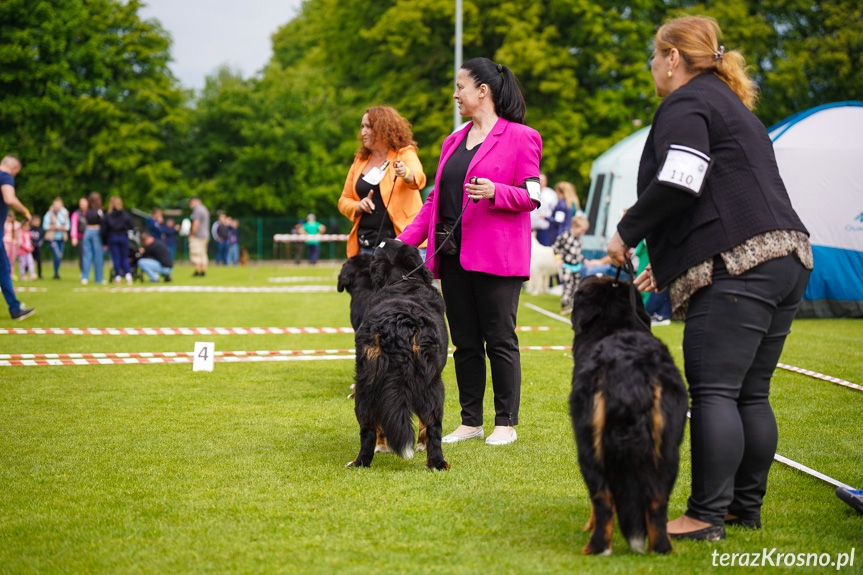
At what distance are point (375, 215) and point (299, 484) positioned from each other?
2.60 m

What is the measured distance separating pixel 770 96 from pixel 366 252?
27062mm

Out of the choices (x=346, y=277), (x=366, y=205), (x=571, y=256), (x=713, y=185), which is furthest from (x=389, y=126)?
(x=571, y=256)

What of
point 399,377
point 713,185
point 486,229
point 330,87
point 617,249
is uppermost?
point 330,87

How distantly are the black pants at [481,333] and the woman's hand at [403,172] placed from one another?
34.4 inches

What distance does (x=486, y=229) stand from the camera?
4.46 meters

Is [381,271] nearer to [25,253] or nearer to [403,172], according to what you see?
[403,172]

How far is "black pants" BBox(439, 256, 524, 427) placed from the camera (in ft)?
15.0

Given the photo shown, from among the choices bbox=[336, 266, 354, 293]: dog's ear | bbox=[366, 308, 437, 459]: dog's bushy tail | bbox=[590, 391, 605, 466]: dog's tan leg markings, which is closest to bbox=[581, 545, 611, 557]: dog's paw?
bbox=[590, 391, 605, 466]: dog's tan leg markings

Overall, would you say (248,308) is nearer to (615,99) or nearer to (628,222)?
(628,222)

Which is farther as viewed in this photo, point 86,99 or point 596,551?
point 86,99

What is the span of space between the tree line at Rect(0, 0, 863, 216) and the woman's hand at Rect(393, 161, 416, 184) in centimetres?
2131

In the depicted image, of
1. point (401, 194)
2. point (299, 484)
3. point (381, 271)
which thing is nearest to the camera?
point (299, 484)

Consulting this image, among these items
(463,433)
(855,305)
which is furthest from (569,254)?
(463,433)

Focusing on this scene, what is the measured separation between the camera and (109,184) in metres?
38.2
